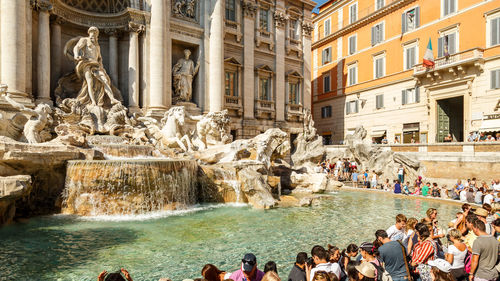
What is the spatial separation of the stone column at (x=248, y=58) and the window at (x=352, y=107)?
10387mm

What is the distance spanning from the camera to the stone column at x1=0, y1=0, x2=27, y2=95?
40.4ft

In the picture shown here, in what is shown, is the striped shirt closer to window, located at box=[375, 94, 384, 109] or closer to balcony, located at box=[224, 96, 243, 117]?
balcony, located at box=[224, 96, 243, 117]

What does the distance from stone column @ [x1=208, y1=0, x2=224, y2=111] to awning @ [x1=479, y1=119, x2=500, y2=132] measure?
48.9ft

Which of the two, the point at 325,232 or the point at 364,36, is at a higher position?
the point at 364,36

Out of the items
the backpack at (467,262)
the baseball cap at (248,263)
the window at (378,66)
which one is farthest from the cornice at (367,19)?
the baseball cap at (248,263)

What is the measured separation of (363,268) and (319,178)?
1175 cm

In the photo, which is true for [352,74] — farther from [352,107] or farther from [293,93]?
[293,93]

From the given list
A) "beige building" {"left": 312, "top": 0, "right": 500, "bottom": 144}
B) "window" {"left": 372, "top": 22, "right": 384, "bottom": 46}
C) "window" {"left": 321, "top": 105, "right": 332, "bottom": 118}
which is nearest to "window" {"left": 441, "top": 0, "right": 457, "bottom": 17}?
"beige building" {"left": 312, "top": 0, "right": 500, "bottom": 144}

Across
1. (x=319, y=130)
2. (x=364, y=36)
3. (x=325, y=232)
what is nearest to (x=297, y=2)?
(x=364, y=36)

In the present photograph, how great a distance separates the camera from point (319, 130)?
3102cm

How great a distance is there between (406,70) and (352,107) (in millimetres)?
5583

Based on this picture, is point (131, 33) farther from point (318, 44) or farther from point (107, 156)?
point (318, 44)

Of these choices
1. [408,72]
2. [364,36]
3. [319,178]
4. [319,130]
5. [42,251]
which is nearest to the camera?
[42,251]

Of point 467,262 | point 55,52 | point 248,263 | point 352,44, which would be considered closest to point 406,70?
point 352,44
